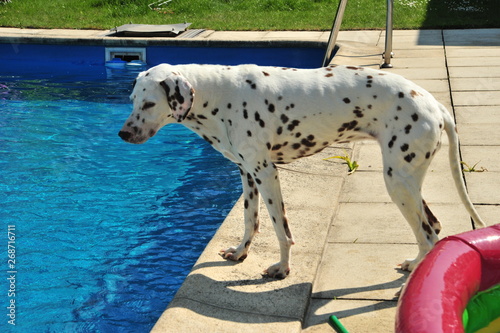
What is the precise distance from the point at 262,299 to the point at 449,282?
5.46 feet

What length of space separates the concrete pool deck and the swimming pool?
3.31 feet

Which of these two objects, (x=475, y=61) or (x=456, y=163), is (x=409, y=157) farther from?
(x=475, y=61)

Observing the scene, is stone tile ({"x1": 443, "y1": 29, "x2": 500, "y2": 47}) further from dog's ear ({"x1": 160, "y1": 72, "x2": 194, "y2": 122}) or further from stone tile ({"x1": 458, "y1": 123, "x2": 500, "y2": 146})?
dog's ear ({"x1": 160, "y1": 72, "x2": 194, "y2": 122})

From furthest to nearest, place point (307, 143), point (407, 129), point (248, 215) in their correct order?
point (248, 215)
point (307, 143)
point (407, 129)

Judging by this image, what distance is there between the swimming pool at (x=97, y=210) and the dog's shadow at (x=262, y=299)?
1074mm

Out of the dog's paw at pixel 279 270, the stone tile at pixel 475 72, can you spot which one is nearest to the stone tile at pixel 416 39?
the stone tile at pixel 475 72

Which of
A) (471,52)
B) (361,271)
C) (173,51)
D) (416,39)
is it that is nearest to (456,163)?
(361,271)

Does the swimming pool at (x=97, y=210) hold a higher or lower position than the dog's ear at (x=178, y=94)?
lower

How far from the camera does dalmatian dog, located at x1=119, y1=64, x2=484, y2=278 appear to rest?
179 inches

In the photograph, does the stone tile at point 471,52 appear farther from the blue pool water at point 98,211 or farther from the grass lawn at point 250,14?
the blue pool water at point 98,211

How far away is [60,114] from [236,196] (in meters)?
4.39

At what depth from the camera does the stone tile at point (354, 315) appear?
422 centimetres

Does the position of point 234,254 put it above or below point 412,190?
below

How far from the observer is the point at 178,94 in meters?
4.64
